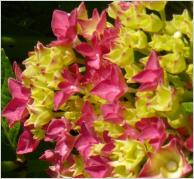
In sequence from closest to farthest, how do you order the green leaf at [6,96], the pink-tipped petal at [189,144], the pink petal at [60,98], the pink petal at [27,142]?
1. the pink-tipped petal at [189,144]
2. the pink petal at [60,98]
3. the pink petal at [27,142]
4. the green leaf at [6,96]

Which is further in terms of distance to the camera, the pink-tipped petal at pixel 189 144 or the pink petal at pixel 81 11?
the pink petal at pixel 81 11

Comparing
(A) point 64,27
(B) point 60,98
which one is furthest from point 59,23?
(B) point 60,98

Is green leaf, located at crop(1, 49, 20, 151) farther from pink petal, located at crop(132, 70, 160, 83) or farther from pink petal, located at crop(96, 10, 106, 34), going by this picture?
pink petal, located at crop(132, 70, 160, 83)

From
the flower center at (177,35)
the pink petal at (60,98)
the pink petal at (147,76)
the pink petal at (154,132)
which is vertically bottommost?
the pink petal at (154,132)

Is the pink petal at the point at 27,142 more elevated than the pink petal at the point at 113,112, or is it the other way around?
the pink petal at the point at 113,112

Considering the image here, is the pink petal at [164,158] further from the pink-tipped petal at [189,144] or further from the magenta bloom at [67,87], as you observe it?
the magenta bloom at [67,87]

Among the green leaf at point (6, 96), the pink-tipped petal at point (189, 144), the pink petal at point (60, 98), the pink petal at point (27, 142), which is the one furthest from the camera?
the green leaf at point (6, 96)

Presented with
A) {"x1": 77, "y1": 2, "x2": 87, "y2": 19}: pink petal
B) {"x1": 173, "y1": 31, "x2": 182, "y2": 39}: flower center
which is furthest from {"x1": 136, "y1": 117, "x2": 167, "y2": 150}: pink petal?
{"x1": 77, "y1": 2, "x2": 87, "y2": 19}: pink petal

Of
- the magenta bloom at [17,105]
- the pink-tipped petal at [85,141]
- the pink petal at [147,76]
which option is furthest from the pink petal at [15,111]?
the pink petal at [147,76]
